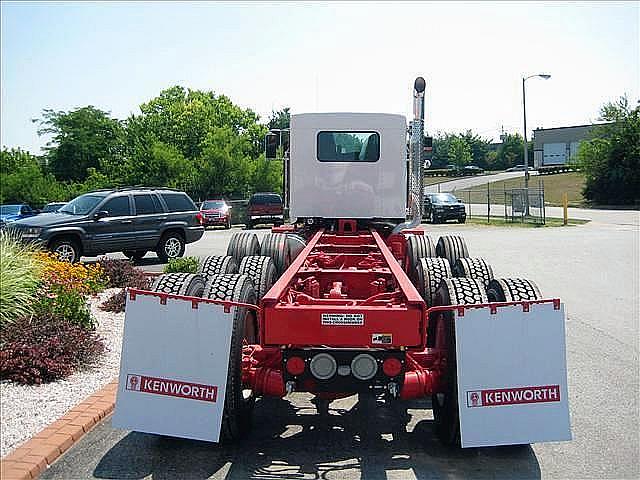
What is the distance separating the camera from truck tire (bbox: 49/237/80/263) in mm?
15602

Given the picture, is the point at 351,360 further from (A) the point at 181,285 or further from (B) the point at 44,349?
(B) the point at 44,349

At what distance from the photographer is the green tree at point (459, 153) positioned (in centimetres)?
10844

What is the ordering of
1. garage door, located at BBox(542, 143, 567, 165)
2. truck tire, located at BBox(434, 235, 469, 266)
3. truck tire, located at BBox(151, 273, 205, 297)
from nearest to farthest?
1. truck tire, located at BBox(151, 273, 205, 297)
2. truck tire, located at BBox(434, 235, 469, 266)
3. garage door, located at BBox(542, 143, 567, 165)

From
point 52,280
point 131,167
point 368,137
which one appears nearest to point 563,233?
point 368,137

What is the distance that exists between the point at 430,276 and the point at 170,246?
12.0 m

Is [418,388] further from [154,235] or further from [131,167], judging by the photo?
[131,167]

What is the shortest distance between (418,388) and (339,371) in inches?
22.4

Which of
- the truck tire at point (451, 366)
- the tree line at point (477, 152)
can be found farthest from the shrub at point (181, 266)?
the tree line at point (477, 152)

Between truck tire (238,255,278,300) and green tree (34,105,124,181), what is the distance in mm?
60819

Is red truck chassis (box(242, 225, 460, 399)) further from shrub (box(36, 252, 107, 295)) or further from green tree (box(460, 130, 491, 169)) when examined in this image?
green tree (box(460, 130, 491, 169))

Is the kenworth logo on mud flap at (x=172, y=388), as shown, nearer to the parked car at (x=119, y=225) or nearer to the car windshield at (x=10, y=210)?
the parked car at (x=119, y=225)

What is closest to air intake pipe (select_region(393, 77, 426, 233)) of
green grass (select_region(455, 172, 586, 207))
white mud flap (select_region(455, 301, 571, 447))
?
white mud flap (select_region(455, 301, 571, 447))

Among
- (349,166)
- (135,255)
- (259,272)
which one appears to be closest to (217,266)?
(259,272)

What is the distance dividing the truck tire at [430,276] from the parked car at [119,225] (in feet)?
33.0
